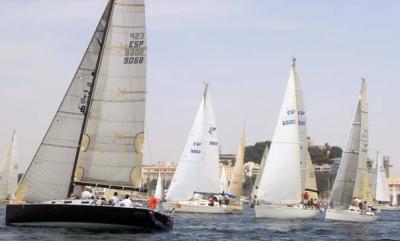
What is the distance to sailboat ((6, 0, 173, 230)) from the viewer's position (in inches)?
1268

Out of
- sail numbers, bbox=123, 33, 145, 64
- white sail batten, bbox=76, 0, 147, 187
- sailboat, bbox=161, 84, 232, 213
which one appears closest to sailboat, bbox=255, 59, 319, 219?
sailboat, bbox=161, 84, 232, 213

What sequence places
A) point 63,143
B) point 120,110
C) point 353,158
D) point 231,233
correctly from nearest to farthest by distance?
point 63,143
point 120,110
point 231,233
point 353,158

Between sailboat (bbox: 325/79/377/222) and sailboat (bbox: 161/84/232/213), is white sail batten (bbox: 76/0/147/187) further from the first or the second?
sailboat (bbox: 161/84/232/213)

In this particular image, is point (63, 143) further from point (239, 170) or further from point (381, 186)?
point (381, 186)

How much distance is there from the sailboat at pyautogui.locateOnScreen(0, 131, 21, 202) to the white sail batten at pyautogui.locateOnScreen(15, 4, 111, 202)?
3630cm

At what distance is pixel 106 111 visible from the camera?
3284 cm

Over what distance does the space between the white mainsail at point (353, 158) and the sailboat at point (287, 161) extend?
2.24 m

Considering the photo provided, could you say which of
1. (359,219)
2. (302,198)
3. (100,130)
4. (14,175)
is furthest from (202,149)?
(100,130)

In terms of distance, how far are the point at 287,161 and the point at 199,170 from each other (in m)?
8.91

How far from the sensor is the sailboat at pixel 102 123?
106 ft

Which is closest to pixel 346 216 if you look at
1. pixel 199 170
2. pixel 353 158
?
pixel 353 158

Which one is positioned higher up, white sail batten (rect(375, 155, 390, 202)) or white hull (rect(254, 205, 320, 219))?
white sail batten (rect(375, 155, 390, 202))

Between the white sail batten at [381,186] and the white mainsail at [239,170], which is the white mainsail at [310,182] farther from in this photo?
the white sail batten at [381,186]

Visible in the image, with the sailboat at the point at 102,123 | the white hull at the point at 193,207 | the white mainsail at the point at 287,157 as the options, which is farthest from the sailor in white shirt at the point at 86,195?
the white hull at the point at 193,207
